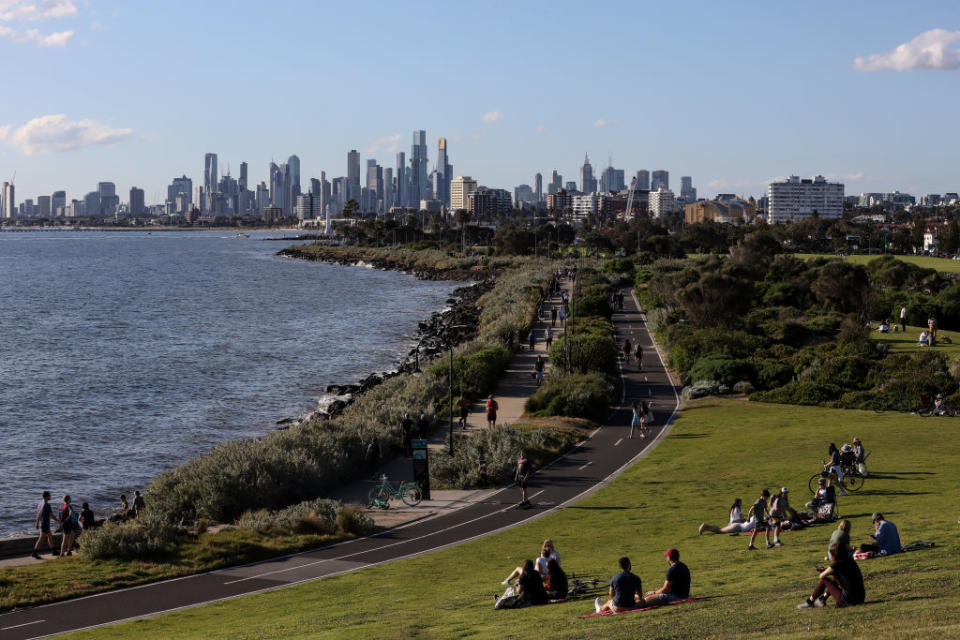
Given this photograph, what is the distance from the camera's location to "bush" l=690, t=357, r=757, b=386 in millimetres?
40312

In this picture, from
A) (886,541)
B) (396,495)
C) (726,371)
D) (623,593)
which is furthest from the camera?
(726,371)

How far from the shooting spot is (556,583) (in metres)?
15.5

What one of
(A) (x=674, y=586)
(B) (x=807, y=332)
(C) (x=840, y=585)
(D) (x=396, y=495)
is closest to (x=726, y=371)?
(B) (x=807, y=332)

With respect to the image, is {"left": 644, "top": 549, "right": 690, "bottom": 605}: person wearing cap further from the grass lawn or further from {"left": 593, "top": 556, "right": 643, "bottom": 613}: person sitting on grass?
the grass lawn

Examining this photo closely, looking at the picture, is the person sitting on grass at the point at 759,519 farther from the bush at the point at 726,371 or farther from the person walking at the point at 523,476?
the bush at the point at 726,371

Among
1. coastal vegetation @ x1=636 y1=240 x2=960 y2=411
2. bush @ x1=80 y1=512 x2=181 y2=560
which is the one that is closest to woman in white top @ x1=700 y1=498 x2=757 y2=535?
bush @ x1=80 y1=512 x2=181 y2=560

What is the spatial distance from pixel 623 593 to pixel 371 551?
8.46 metres

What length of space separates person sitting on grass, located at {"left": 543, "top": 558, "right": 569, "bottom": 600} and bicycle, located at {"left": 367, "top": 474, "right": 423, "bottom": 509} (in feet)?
32.0

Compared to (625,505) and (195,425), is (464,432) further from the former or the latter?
(195,425)

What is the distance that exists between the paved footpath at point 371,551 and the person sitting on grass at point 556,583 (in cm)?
555

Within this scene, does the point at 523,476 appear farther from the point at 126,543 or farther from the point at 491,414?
the point at 126,543

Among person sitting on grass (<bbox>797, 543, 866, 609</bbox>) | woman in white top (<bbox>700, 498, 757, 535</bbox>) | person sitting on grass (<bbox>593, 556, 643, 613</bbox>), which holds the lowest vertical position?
woman in white top (<bbox>700, 498, 757, 535</bbox>)

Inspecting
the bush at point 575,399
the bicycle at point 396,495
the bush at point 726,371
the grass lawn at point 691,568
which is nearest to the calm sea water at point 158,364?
the bicycle at point 396,495

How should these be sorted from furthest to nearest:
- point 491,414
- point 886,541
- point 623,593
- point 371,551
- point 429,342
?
point 429,342 < point 491,414 < point 371,551 < point 886,541 < point 623,593
